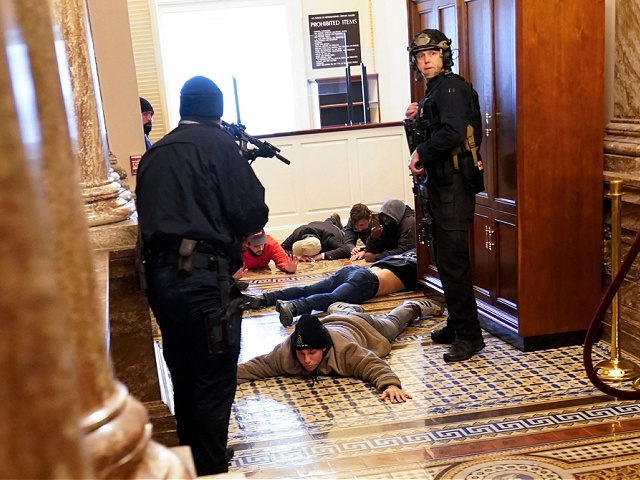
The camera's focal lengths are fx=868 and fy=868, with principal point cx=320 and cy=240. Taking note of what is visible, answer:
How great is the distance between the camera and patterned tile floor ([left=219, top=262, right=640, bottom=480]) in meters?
3.76

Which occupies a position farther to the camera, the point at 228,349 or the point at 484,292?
the point at 484,292

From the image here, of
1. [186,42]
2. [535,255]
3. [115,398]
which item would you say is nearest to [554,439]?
[535,255]

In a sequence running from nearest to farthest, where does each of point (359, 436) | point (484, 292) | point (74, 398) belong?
point (74, 398), point (359, 436), point (484, 292)

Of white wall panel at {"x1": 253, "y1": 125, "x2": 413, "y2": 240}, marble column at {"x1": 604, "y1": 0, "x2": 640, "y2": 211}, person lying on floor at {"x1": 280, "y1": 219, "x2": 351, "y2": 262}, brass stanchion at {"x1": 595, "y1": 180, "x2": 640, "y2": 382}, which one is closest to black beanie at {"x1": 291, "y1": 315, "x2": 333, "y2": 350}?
brass stanchion at {"x1": 595, "y1": 180, "x2": 640, "y2": 382}

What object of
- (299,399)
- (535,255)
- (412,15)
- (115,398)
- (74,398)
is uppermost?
(412,15)

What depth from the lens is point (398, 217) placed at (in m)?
7.88

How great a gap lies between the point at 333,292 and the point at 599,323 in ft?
8.91

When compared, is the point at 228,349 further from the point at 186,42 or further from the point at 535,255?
the point at 186,42

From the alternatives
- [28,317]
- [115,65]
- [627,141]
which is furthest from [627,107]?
[28,317]

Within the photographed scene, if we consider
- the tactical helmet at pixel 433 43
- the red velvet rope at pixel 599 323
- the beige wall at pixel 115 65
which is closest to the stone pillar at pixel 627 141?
the red velvet rope at pixel 599 323

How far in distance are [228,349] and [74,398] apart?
2766mm

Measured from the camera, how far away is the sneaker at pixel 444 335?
5.53 metres

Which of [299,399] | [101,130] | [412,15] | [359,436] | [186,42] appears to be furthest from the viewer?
[186,42]

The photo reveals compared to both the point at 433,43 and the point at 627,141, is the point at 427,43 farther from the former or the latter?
the point at 627,141
